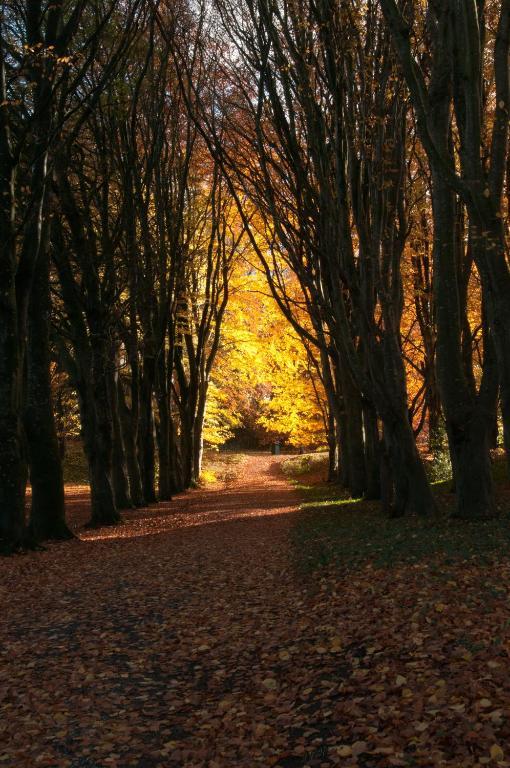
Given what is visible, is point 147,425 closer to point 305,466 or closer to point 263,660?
point 263,660

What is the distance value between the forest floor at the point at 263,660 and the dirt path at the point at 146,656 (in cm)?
2

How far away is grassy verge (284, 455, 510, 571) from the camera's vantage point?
25.6 ft

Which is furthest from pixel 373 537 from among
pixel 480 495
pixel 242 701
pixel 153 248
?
pixel 153 248

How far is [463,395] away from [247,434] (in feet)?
183

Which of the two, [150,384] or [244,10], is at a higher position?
[244,10]

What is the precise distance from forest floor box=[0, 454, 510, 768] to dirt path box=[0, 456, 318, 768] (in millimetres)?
18

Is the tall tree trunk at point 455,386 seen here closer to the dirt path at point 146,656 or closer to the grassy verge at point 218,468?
the dirt path at point 146,656

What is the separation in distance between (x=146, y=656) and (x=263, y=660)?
1.07 meters

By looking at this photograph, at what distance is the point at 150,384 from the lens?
20.0m

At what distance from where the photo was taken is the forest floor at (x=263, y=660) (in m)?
3.80

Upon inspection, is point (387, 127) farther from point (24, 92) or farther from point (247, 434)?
point (247, 434)

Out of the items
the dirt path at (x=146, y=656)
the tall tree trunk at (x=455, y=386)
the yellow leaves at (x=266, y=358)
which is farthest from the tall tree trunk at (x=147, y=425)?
the tall tree trunk at (x=455, y=386)

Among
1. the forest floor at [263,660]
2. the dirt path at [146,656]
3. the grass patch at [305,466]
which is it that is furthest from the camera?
the grass patch at [305,466]

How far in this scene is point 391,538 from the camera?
9.55 metres
